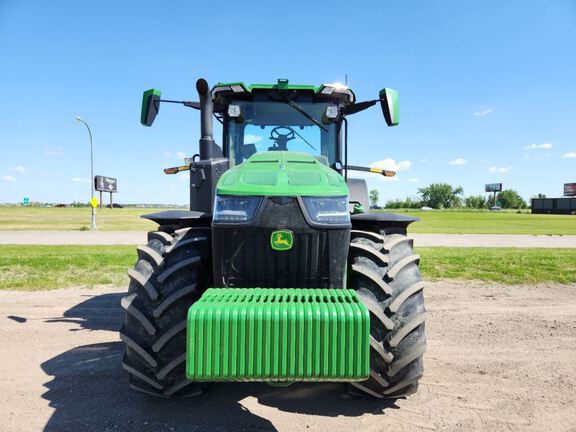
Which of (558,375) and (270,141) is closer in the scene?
(558,375)

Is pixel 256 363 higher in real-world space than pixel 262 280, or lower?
lower

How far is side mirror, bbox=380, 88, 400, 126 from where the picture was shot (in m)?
4.06

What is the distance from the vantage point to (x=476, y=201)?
12525 centimetres

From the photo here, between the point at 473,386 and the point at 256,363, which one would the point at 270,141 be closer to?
the point at 256,363

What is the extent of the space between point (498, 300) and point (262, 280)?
562 cm

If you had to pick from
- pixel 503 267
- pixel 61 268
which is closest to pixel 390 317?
pixel 503 267

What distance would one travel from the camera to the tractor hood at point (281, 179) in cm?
279

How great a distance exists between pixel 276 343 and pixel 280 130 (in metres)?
2.85

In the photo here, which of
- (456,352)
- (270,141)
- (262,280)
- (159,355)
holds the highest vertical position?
(270,141)

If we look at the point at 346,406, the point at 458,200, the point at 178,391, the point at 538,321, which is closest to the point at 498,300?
the point at 538,321

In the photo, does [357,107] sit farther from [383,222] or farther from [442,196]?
[442,196]

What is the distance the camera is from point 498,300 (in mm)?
6801

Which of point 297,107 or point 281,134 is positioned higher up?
point 297,107

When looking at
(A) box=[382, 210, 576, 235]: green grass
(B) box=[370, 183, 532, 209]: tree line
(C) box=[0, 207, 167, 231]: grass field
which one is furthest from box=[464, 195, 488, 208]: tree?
(C) box=[0, 207, 167, 231]: grass field
